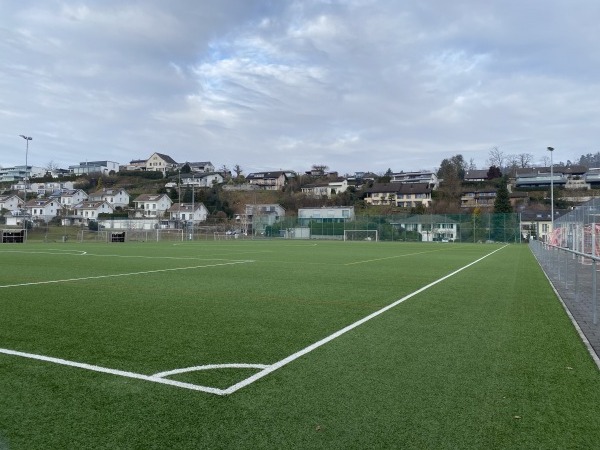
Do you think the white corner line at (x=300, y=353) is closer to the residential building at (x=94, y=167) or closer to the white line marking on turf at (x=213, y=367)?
the white line marking on turf at (x=213, y=367)

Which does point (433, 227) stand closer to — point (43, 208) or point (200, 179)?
point (200, 179)

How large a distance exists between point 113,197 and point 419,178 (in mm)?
75677

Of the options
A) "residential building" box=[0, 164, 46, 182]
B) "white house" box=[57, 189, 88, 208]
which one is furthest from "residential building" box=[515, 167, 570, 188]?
"residential building" box=[0, 164, 46, 182]

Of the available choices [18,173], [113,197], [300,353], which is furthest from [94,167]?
[300,353]

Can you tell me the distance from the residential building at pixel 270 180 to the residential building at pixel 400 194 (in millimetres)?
34558

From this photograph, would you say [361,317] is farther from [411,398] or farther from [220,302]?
[411,398]

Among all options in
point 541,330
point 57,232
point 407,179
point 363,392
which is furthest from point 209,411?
point 407,179

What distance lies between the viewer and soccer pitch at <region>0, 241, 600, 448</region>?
3.43 meters

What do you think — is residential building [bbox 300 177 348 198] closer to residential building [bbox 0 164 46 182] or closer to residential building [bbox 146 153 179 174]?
residential building [bbox 146 153 179 174]

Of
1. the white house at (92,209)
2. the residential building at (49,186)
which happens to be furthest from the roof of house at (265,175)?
the residential building at (49,186)

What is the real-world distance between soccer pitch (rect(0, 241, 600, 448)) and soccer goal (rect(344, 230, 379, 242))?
55755 millimetres

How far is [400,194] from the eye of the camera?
355 ft

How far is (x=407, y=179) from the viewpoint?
125 m

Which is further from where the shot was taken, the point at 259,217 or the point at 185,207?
the point at 185,207
